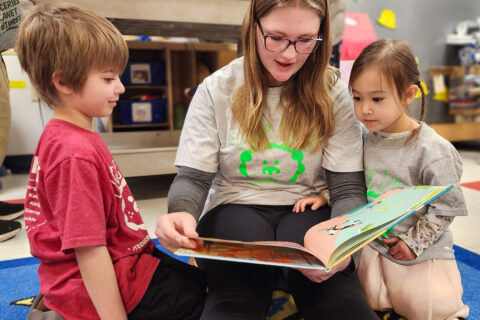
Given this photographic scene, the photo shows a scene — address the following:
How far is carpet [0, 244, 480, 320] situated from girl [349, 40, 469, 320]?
0.12 m

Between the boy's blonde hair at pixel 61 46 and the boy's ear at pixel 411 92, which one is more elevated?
the boy's blonde hair at pixel 61 46

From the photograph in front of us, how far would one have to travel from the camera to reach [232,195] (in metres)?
0.82

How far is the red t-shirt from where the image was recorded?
54cm

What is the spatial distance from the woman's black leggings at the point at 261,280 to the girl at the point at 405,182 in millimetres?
120

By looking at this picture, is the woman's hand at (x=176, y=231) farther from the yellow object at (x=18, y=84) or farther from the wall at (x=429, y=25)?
the wall at (x=429, y=25)

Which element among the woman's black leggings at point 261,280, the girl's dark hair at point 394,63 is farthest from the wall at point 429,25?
the woman's black leggings at point 261,280

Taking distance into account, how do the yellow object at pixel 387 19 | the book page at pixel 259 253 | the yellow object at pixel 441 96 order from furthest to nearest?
the yellow object at pixel 441 96
the yellow object at pixel 387 19
the book page at pixel 259 253

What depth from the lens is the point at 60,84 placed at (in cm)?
58

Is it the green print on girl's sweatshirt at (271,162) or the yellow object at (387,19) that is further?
the yellow object at (387,19)

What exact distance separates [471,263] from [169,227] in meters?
0.84

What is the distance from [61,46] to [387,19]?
105 inches

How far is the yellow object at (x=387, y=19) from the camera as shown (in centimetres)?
271

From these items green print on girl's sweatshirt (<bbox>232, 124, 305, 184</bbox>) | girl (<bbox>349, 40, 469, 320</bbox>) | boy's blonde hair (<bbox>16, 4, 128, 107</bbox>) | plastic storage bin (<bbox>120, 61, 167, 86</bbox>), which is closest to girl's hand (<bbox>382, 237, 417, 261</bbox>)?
girl (<bbox>349, 40, 469, 320</bbox>)

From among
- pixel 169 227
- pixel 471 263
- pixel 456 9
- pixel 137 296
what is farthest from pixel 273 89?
pixel 456 9
